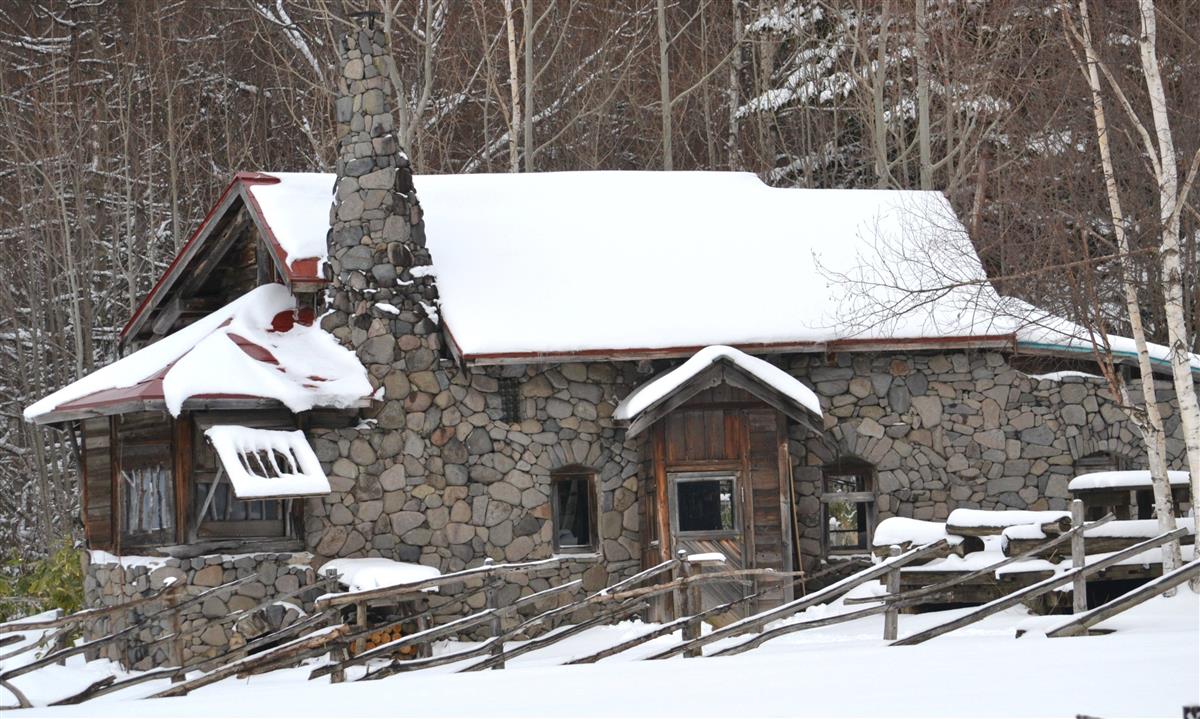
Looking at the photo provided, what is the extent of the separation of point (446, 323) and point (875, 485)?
535 centimetres

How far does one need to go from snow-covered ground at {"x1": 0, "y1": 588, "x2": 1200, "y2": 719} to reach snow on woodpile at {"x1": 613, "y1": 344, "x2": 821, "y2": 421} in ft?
11.5

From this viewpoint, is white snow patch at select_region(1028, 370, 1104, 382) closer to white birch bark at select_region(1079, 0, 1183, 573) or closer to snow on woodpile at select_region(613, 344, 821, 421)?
snow on woodpile at select_region(613, 344, 821, 421)

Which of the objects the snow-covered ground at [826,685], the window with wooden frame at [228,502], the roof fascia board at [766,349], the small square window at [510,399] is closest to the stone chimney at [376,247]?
the small square window at [510,399]

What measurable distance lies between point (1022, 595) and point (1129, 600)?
0.89 metres

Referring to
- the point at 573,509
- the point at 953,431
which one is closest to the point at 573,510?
the point at 573,509

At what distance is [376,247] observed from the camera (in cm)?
1772

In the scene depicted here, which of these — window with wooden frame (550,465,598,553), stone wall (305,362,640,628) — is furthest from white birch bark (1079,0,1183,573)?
window with wooden frame (550,465,598,553)

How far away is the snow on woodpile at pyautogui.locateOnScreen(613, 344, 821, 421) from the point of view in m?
16.8

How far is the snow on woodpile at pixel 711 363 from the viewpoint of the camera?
1683 centimetres

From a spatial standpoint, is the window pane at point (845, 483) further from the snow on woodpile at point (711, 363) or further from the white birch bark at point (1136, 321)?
the white birch bark at point (1136, 321)

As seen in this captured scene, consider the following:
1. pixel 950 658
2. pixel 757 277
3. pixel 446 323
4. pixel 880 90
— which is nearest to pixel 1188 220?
pixel 880 90

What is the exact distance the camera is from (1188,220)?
23594 millimetres

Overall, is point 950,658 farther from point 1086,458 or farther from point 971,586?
point 1086,458

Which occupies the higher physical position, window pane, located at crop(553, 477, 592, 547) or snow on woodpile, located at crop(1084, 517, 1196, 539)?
window pane, located at crop(553, 477, 592, 547)
